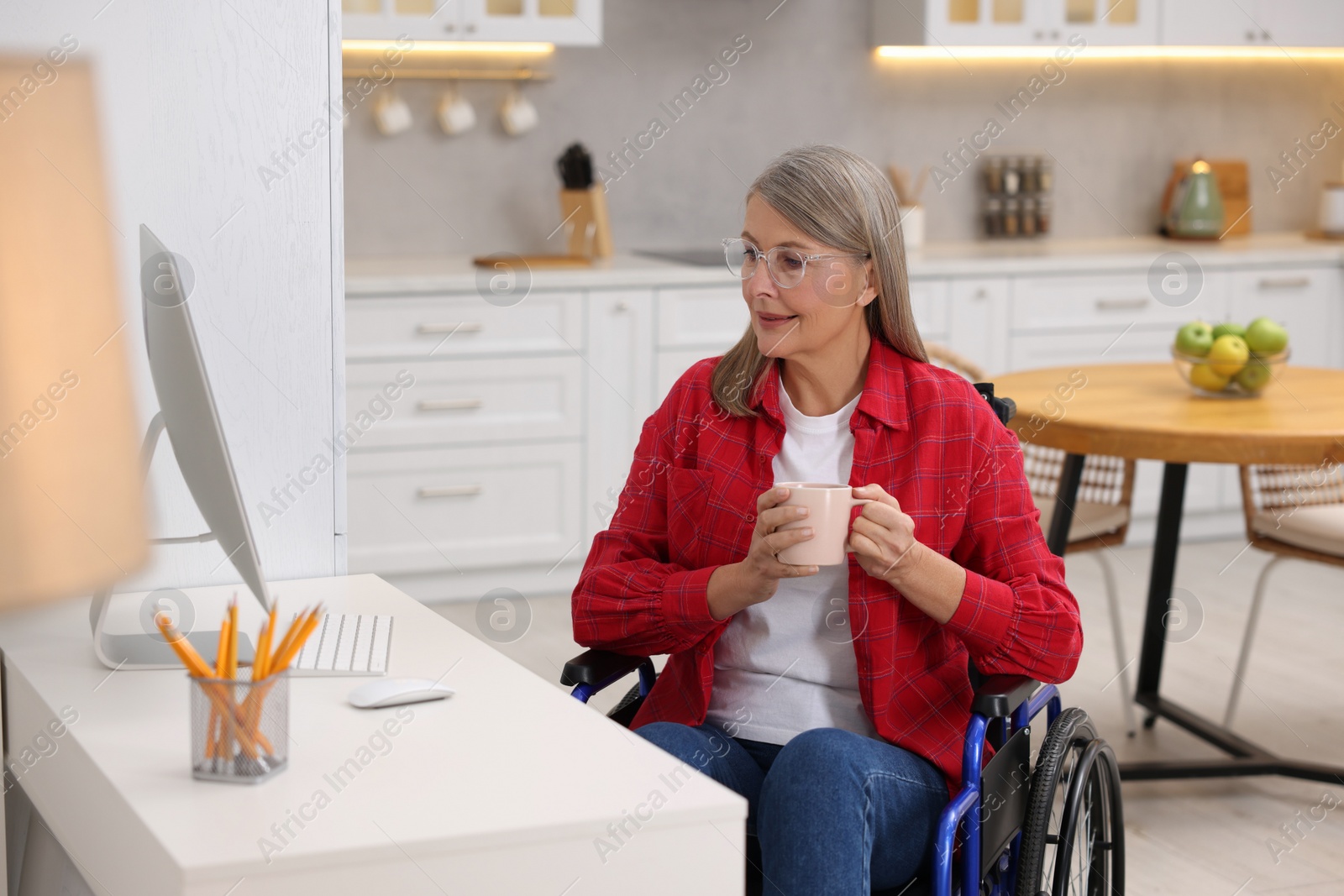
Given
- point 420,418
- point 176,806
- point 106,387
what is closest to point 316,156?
point 106,387

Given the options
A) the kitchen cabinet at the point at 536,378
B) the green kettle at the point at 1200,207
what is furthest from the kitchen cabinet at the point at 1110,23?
the kitchen cabinet at the point at 536,378

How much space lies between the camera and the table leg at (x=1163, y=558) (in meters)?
2.86

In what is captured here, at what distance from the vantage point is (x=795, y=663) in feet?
5.38

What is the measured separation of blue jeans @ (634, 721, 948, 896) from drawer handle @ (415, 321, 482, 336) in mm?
2277

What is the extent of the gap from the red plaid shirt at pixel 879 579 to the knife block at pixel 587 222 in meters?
2.54

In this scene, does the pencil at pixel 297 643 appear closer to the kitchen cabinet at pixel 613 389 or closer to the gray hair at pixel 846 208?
the gray hair at pixel 846 208

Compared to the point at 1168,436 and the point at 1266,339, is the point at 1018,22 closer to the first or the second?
the point at 1266,339

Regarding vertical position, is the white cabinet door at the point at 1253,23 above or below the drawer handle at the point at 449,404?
above

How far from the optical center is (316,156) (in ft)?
5.74

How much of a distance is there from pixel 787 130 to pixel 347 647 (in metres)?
3.48

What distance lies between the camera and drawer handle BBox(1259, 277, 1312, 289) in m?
4.55

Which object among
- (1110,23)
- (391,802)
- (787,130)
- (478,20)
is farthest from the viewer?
(787,130)

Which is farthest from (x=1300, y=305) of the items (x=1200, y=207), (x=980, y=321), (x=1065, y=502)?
(x=1065, y=502)

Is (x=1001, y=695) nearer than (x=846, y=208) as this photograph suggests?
Yes
